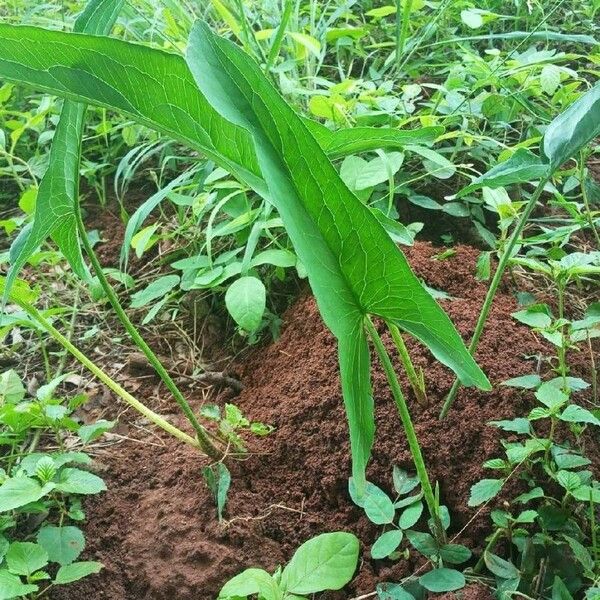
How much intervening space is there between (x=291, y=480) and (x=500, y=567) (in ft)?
1.08

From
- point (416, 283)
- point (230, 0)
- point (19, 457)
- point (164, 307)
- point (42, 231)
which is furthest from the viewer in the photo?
point (230, 0)

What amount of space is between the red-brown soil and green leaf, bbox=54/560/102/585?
5 centimetres

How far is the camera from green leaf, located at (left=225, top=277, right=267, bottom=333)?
1.15 m

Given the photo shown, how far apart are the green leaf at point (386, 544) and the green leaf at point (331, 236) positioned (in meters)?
0.18

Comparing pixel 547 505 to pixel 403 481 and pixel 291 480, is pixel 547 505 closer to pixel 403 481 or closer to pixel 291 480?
pixel 403 481

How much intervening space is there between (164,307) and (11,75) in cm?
81

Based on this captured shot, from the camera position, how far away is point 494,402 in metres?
0.96

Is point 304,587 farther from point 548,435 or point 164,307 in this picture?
point 164,307

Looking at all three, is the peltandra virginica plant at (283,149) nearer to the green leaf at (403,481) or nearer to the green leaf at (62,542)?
the green leaf at (403,481)

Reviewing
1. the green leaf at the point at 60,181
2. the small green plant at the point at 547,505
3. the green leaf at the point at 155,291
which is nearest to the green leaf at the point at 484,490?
the small green plant at the point at 547,505

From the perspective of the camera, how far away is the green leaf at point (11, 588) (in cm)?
79

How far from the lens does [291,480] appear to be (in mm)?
1001

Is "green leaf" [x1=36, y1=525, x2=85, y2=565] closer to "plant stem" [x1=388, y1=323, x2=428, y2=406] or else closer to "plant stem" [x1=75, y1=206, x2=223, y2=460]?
"plant stem" [x1=75, y1=206, x2=223, y2=460]

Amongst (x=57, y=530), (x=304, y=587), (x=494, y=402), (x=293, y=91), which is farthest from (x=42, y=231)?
(x=293, y=91)
